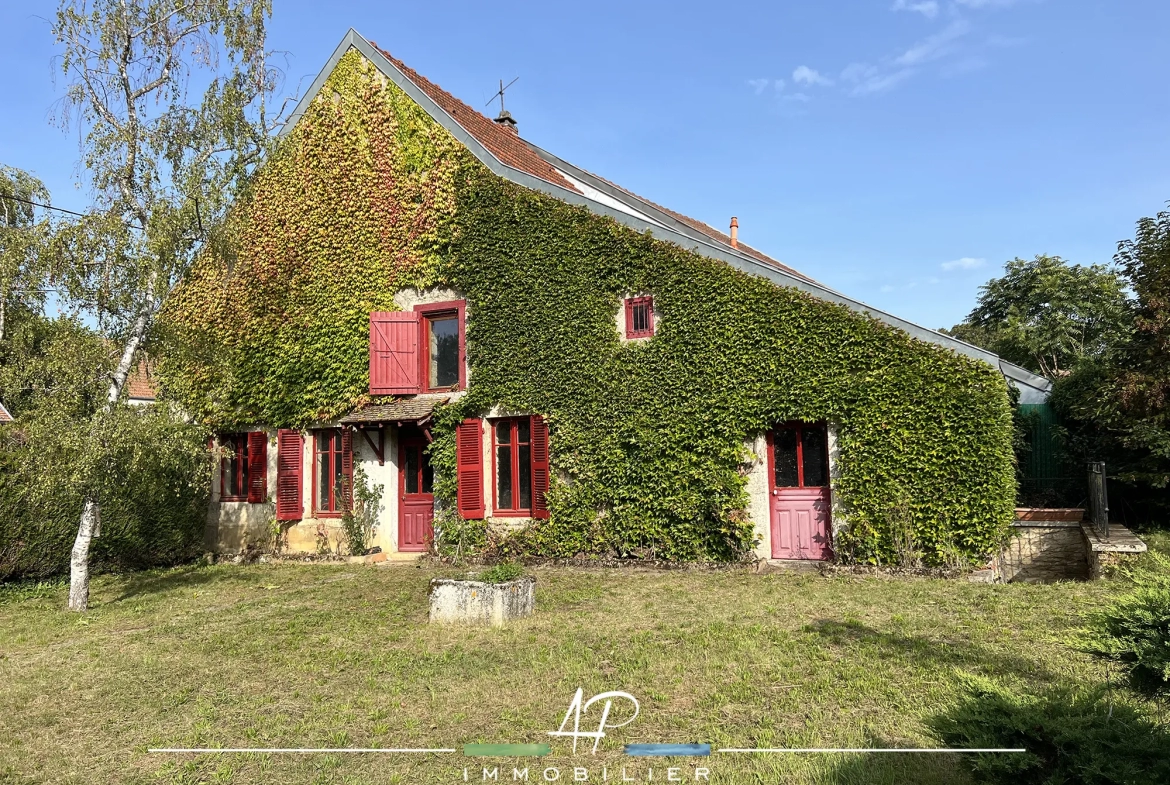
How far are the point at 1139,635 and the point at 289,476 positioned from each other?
43.8ft

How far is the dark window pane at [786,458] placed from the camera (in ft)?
36.2

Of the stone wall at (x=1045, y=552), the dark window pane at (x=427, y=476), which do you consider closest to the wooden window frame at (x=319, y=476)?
the dark window pane at (x=427, y=476)

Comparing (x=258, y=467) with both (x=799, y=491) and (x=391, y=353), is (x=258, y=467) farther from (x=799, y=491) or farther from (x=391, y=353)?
(x=799, y=491)

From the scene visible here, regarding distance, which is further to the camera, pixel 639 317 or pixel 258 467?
pixel 258 467

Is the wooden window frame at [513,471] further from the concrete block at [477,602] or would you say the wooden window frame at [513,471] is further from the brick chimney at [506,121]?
the brick chimney at [506,121]

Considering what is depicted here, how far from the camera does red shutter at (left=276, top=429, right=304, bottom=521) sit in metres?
13.8

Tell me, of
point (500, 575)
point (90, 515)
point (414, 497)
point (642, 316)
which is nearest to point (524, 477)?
point (414, 497)

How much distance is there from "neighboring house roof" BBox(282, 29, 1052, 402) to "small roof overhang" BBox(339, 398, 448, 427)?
4.22 metres

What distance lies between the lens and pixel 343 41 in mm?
14648

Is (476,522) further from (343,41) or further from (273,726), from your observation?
(343,41)

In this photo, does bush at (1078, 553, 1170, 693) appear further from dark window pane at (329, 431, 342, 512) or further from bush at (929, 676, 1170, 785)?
dark window pane at (329, 431, 342, 512)

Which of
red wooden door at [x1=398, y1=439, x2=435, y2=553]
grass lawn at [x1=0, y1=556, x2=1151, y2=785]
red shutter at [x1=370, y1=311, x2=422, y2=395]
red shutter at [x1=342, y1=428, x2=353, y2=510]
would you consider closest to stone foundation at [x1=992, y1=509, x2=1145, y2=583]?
grass lawn at [x1=0, y1=556, x2=1151, y2=785]

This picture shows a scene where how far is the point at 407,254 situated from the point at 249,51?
4.30 meters

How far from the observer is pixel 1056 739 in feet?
10.1
